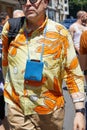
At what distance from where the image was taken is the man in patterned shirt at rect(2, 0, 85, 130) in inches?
117

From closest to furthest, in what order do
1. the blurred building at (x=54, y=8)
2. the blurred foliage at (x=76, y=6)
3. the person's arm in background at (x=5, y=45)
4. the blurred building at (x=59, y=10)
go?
the person's arm in background at (x=5, y=45) < the blurred building at (x=54, y=8) < the blurred building at (x=59, y=10) < the blurred foliage at (x=76, y=6)

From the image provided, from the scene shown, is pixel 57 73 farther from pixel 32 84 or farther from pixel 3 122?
pixel 3 122

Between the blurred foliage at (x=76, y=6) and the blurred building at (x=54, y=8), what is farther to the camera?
the blurred foliage at (x=76, y=6)

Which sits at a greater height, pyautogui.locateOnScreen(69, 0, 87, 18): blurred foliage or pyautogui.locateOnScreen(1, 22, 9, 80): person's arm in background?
pyautogui.locateOnScreen(1, 22, 9, 80): person's arm in background

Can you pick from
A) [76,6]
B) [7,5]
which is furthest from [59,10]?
[7,5]

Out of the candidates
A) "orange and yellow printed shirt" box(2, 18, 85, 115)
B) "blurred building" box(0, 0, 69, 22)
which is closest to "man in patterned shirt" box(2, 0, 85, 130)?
"orange and yellow printed shirt" box(2, 18, 85, 115)

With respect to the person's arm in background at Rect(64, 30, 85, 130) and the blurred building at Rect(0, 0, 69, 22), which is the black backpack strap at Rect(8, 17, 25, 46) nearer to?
the person's arm in background at Rect(64, 30, 85, 130)

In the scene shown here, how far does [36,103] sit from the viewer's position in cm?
301

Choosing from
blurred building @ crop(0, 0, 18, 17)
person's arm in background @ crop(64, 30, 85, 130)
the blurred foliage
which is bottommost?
the blurred foliage

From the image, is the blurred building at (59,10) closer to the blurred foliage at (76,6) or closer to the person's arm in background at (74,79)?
the blurred foliage at (76,6)

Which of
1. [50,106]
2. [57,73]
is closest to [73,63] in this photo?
[57,73]

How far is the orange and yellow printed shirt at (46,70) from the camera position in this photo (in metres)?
2.99

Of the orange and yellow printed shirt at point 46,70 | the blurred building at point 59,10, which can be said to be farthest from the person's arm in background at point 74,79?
the blurred building at point 59,10

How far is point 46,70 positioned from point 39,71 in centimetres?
5
